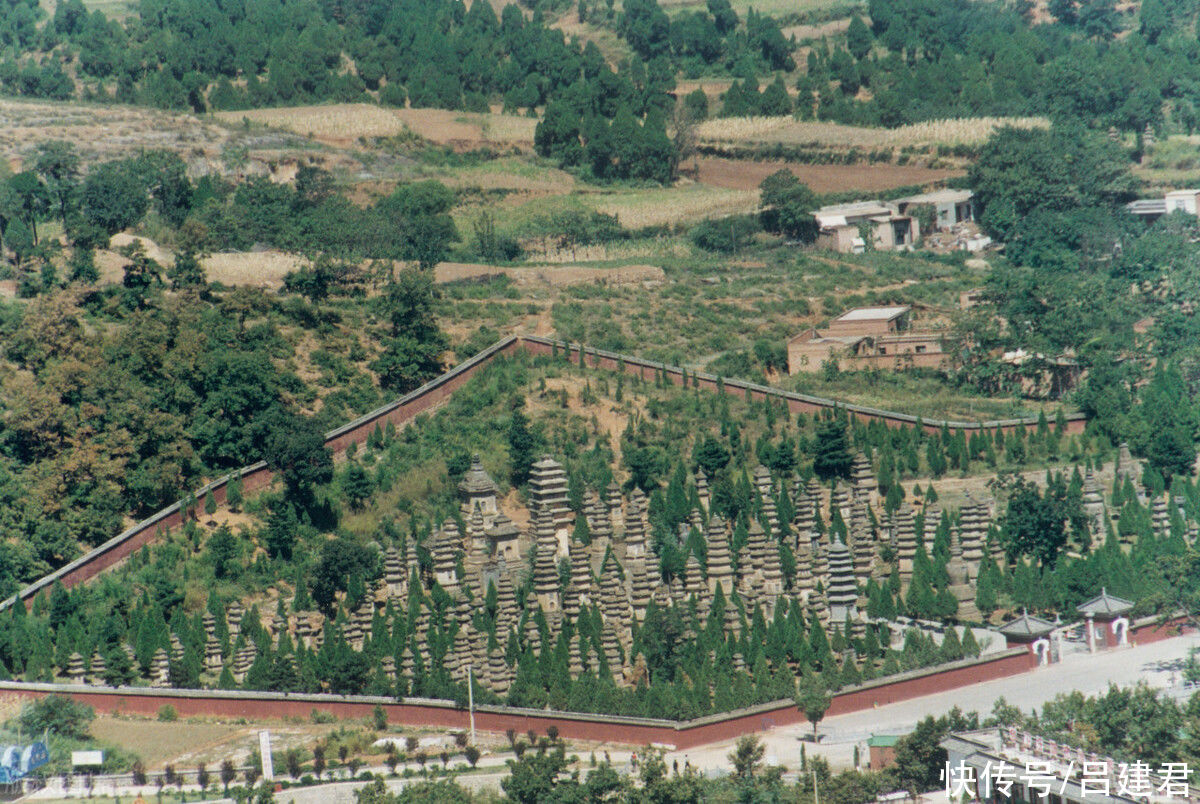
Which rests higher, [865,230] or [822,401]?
[865,230]

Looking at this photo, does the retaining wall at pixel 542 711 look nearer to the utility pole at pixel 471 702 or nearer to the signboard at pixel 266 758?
the utility pole at pixel 471 702

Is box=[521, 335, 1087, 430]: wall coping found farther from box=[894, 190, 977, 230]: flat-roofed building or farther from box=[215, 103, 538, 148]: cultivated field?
box=[215, 103, 538, 148]: cultivated field

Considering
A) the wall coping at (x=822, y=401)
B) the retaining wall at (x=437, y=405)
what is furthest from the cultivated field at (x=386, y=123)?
the wall coping at (x=822, y=401)

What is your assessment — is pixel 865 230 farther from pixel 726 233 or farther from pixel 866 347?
pixel 866 347

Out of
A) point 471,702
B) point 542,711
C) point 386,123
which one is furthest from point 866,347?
point 386,123

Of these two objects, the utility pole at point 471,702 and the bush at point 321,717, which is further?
the bush at point 321,717

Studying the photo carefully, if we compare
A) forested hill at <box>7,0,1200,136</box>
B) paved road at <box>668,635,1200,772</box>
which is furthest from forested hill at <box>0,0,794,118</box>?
paved road at <box>668,635,1200,772</box>
